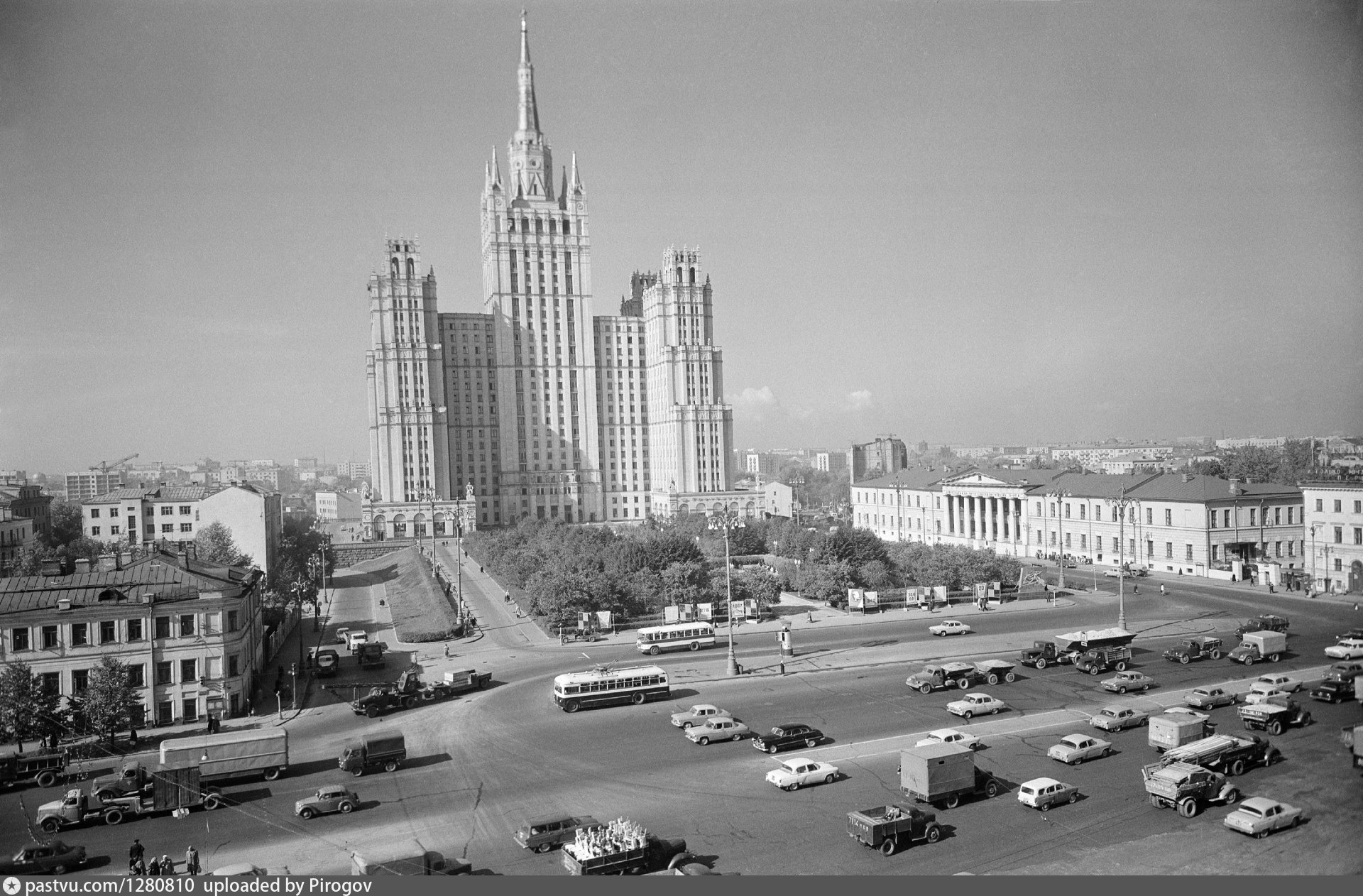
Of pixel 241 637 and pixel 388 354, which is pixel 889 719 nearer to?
pixel 241 637

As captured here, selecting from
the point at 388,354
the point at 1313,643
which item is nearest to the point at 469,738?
the point at 1313,643

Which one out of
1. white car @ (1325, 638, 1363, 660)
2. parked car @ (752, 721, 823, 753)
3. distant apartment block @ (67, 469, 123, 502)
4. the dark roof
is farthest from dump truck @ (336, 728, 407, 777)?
distant apartment block @ (67, 469, 123, 502)

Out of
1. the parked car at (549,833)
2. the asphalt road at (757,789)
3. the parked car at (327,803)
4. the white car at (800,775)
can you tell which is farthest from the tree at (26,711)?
the white car at (800,775)

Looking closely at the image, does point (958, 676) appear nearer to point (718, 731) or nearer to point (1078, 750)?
point (1078, 750)

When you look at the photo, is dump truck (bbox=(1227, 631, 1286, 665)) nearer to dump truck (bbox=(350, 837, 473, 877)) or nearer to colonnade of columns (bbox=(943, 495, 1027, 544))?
dump truck (bbox=(350, 837, 473, 877))

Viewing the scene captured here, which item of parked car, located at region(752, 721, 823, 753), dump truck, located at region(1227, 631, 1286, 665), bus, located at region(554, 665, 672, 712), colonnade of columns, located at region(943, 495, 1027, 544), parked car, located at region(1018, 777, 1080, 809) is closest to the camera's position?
parked car, located at region(1018, 777, 1080, 809)

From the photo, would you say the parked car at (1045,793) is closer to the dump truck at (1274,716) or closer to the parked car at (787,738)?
the parked car at (787,738)

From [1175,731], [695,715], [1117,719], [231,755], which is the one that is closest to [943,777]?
[1175,731]
